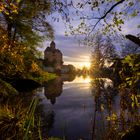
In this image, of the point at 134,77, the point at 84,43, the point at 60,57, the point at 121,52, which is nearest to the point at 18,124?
the point at 134,77

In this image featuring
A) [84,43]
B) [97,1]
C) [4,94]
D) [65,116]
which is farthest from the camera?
[4,94]

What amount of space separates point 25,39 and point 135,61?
109 ft

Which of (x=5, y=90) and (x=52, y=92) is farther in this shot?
(x=52, y=92)

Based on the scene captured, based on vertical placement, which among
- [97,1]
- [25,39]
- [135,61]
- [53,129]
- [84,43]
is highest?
[25,39]

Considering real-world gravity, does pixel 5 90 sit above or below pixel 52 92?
above

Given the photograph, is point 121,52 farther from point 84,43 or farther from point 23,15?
point 84,43

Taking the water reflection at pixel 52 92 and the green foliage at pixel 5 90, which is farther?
the water reflection at pixel 52 92

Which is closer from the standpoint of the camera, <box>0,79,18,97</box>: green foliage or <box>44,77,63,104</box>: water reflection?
<box>0,79,18,97</box>: green foliage

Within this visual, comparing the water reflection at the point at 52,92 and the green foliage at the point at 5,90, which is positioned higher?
the green foliage at the point at 5,90

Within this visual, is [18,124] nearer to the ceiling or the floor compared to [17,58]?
nearer to the floor

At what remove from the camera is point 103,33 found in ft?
35.3

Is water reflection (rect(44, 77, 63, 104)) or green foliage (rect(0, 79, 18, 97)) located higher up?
green foliage (rect(0, 79, 18, 97))

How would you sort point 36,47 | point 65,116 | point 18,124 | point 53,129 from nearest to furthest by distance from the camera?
point 18,124
point 53,129
point 65,116
point 36,47

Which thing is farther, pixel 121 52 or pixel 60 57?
pixel 60 57
